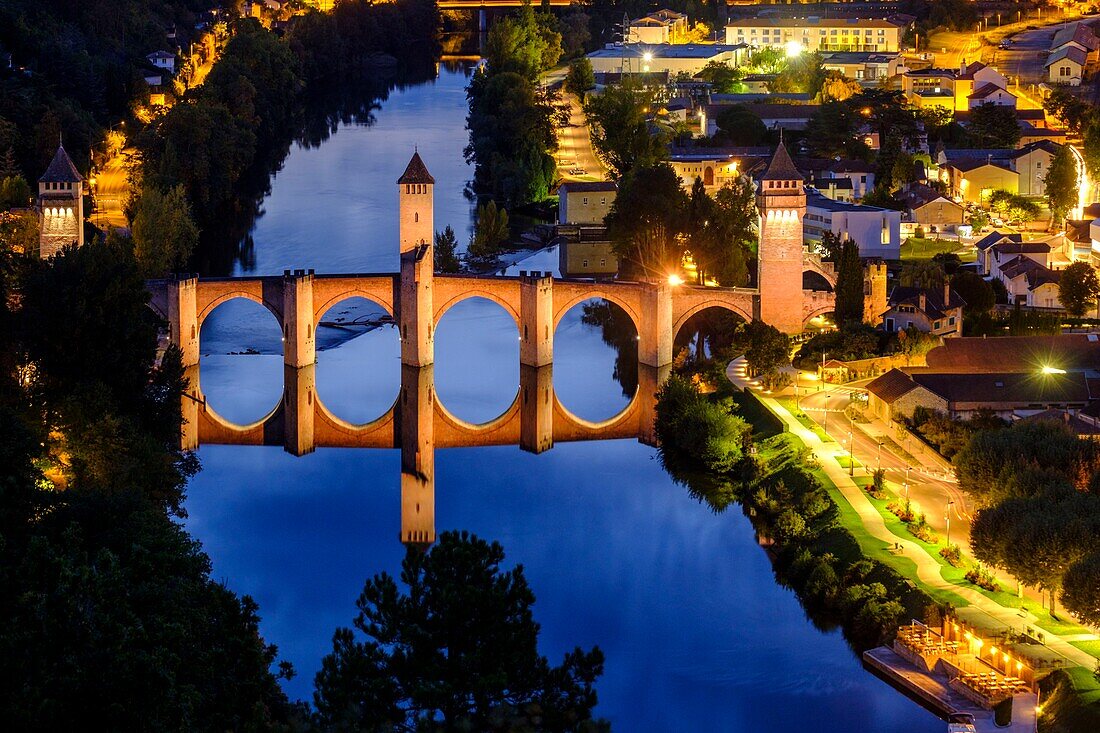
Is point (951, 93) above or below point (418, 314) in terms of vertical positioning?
above

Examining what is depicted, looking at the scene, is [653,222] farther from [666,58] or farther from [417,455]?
[666,58]

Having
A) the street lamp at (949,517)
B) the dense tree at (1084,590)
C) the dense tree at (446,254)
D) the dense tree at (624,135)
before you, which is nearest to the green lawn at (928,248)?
the dense tree at (624,135)

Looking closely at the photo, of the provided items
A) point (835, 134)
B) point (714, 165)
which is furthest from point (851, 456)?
point (835, 134)

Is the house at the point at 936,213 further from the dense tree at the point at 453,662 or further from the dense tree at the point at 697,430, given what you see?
the dense tree at the point at 453,662

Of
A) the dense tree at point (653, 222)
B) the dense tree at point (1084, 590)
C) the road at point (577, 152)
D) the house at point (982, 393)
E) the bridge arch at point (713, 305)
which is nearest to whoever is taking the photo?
the dense tree at point (1084, 590)

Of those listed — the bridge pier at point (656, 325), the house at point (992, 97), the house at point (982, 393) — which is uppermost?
the house at point (992, 97)

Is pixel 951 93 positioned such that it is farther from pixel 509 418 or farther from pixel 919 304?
pixel 509 418

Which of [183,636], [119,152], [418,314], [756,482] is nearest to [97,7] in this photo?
[119,152]
